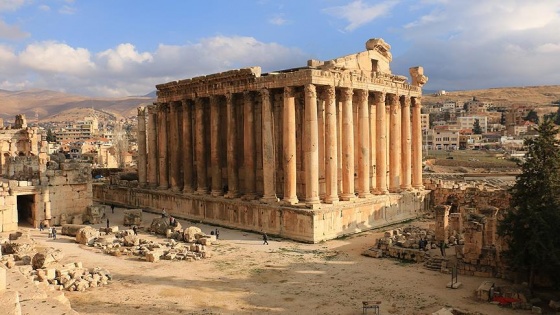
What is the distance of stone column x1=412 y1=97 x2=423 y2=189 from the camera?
124ft

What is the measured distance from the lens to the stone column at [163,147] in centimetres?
4011

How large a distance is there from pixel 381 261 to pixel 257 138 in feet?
43.4

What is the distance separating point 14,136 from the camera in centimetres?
5716

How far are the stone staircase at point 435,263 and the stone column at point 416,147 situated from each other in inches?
602

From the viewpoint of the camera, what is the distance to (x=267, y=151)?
30109 mm

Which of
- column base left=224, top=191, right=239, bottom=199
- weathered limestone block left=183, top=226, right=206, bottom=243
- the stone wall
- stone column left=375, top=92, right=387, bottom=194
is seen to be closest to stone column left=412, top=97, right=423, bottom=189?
the stone wall

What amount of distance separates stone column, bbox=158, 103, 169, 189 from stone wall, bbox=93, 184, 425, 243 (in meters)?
1.36

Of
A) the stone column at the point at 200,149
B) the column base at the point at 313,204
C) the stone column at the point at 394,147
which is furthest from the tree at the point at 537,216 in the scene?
the stone column at the point at 200,149

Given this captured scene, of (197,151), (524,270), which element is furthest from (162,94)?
(524,270)

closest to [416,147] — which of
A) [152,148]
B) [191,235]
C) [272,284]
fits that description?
[191,235]

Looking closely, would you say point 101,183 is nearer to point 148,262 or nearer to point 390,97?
point 148,262

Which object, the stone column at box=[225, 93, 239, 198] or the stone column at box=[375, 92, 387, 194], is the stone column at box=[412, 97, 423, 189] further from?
the stone column at box=[225, 93, 239, 198]

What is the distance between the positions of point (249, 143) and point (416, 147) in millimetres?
14360

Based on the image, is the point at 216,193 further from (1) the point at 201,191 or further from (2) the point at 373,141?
(2) the point at 373,141
